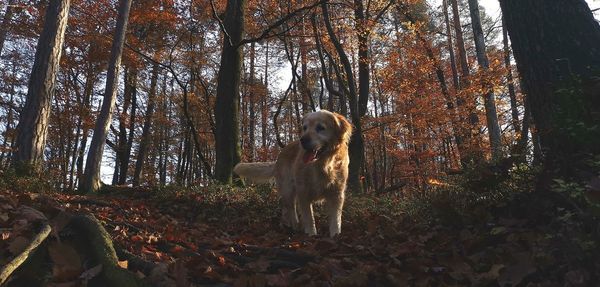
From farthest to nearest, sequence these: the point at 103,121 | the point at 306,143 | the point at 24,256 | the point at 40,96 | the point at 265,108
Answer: the point at 265,108
the point at 103,121
the point at 40,96
the point at 306,143
the point at 24,256

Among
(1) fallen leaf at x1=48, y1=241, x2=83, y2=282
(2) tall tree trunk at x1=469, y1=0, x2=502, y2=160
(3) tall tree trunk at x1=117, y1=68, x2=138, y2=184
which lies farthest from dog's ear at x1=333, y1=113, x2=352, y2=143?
(3) tall tree trunk at x1=117, y1=68, x2=138, y2=184

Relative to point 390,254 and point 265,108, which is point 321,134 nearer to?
point 390,254

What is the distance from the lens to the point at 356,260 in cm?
335

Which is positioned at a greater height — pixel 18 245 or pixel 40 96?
pixel 40 96

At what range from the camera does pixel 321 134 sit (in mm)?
5617

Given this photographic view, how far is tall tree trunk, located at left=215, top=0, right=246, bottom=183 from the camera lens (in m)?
9.60

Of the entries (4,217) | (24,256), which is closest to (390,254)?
(24,256)

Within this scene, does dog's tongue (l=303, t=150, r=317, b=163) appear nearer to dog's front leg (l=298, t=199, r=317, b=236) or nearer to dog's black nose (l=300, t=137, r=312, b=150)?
dog's black nose (l=300, t=137, r=312, b=150)

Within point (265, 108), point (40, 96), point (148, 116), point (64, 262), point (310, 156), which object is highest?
point (265, 108)

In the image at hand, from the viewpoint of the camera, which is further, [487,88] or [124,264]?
[487,88]

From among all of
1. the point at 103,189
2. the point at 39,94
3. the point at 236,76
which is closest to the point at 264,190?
the point at 236,76

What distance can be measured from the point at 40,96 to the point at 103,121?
5.73ft

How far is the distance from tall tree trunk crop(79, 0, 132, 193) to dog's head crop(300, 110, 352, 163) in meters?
5.68

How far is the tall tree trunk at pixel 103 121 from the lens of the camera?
9113mm
